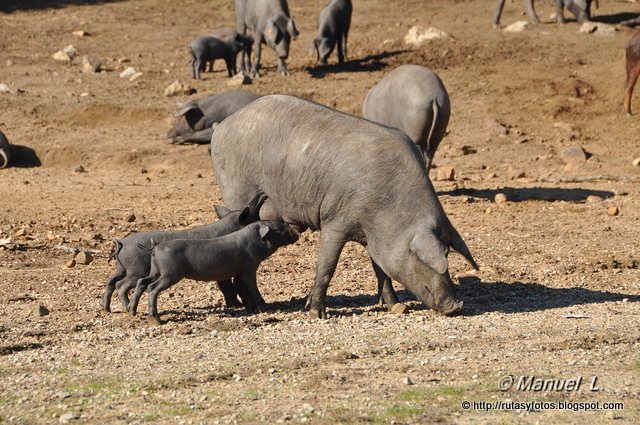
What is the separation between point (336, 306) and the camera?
973cm

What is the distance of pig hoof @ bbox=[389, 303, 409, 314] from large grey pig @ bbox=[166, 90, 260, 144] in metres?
8.85

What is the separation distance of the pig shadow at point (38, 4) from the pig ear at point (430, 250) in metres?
20.0

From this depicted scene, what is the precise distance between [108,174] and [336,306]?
7326 mm

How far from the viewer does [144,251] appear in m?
9.30

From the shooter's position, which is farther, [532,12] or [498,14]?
[532,12]

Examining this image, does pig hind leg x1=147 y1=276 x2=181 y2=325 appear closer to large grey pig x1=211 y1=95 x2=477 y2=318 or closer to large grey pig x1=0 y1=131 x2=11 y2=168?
large grey pig x1=211 y1=95 x2=477 y2=318

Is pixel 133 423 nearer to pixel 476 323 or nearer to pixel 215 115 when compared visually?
pixel 476 323

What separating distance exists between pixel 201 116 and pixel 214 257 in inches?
361

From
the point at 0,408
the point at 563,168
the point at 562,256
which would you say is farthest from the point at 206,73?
the point at 0,408

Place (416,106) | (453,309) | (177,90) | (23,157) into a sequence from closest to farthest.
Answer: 1. (453,309)
2. (416,106)
3. (23,157)
4. (177,90)

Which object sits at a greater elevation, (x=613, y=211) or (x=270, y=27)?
(x=270, y=27)

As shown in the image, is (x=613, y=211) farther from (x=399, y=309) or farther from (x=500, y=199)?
(x=399, y=309)

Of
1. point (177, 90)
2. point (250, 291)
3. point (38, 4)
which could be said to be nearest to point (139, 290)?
point (250, 291)

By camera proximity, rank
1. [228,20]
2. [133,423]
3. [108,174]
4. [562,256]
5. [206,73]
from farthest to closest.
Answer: [228,20] < [206,73] < [108,174] < [562,256] < [133,423]
